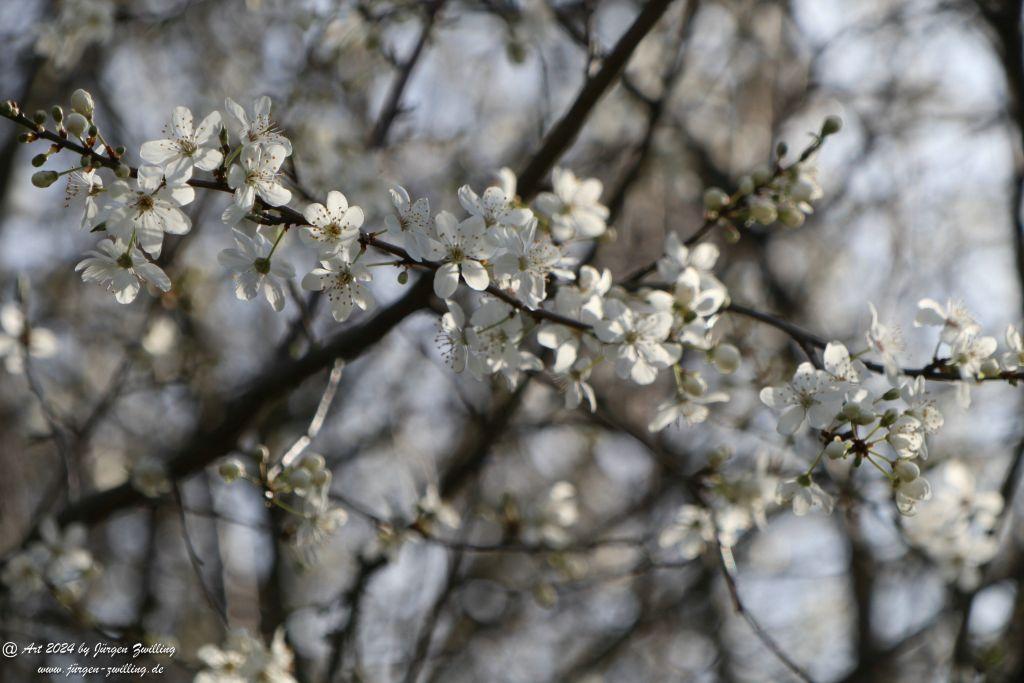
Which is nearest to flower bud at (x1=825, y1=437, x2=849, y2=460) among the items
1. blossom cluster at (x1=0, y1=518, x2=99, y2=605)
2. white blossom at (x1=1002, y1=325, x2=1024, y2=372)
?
white blossom at (x1=1002, y1=325, x2=1024, y2=372)

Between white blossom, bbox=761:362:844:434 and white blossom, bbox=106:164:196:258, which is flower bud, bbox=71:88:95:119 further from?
white blossom, bbox=761:362:844:434

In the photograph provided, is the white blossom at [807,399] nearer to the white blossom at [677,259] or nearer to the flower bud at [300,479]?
the white blossom at [677,259]

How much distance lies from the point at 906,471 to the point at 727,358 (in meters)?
0.47

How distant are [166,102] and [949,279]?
5.31 metres

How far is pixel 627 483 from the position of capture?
234 inches

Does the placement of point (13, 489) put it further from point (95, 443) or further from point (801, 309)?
point (801, 309)

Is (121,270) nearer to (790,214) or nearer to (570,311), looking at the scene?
(570,311)

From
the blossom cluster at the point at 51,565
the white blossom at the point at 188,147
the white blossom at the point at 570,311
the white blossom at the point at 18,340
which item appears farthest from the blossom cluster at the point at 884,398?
the white blossom at the point at 18,340

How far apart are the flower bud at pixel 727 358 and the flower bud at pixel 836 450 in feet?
0.98

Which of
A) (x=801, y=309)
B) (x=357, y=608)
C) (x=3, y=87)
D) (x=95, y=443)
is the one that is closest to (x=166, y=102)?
(x=3, y=87)

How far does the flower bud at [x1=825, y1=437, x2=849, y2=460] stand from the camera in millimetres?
1867

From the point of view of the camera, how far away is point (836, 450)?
6.12 feet

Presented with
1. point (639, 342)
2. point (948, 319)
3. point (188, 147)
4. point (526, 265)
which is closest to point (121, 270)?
point (188, 147)

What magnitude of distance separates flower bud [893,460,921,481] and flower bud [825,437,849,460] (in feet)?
0.42
